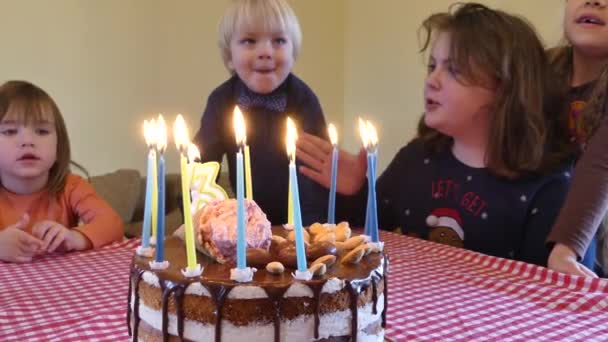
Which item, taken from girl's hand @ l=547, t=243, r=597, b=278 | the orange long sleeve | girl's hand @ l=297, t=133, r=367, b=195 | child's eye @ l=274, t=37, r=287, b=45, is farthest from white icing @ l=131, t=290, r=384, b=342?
child's eye @ l=274, t=37, r=287, b=45

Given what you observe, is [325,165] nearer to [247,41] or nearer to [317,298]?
[247,41]

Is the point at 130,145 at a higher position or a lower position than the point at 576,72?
lower

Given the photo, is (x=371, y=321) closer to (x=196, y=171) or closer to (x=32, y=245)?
(x=196, y=171)

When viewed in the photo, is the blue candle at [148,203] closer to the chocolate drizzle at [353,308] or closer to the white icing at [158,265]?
the white icing at [158,265]

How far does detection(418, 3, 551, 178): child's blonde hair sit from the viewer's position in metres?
1.53

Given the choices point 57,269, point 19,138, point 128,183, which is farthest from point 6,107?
point 128,183

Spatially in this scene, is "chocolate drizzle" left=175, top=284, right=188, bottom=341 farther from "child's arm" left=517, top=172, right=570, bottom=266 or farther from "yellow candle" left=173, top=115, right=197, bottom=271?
"child's arm" left=517, top=172, right=570, bottom=266

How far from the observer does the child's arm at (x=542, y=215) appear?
4.86 ft

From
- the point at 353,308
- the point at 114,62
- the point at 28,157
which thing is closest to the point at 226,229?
the point at 353,308

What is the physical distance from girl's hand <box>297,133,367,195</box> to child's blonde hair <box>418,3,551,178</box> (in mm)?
344

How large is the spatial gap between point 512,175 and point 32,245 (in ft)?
3.81

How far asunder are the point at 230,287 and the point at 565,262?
84 centimetres

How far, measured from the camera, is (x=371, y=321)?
713mm

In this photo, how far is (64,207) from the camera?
163cm
